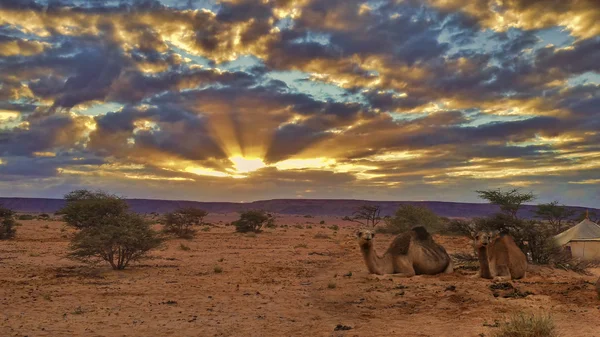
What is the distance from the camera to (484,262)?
47.8 ft

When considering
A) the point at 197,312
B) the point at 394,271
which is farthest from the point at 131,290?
the point at 394,271

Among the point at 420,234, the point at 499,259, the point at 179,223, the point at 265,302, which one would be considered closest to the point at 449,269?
the point at 420,234

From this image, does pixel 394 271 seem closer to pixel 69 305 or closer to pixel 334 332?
pixel 334 332

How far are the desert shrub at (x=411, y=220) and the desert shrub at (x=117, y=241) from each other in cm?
2708

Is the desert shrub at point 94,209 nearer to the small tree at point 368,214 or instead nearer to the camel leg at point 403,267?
the camel leg at point 403,267

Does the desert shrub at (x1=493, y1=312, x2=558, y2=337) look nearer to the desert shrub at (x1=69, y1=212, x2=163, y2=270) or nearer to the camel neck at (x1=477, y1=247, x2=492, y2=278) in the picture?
the camel neck at (x1=477, y1=247, x2=492, y2=278)

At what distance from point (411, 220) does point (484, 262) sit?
28492mm

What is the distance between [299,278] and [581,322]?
9.33 m

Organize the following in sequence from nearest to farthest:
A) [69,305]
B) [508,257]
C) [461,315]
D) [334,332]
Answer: [334,332], [461,315], [69,305], [508,257]

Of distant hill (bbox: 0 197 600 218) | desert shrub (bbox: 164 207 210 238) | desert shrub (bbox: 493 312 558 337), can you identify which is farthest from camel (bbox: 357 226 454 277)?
distant hill (bbox: 0 197 600 218)

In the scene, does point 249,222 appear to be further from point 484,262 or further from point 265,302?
point 265,302

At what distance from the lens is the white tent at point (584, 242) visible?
24562mm

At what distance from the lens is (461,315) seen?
407 inches

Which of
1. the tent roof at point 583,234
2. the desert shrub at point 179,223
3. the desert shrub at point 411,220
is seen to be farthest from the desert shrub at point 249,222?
the tent roof at point 583,234
